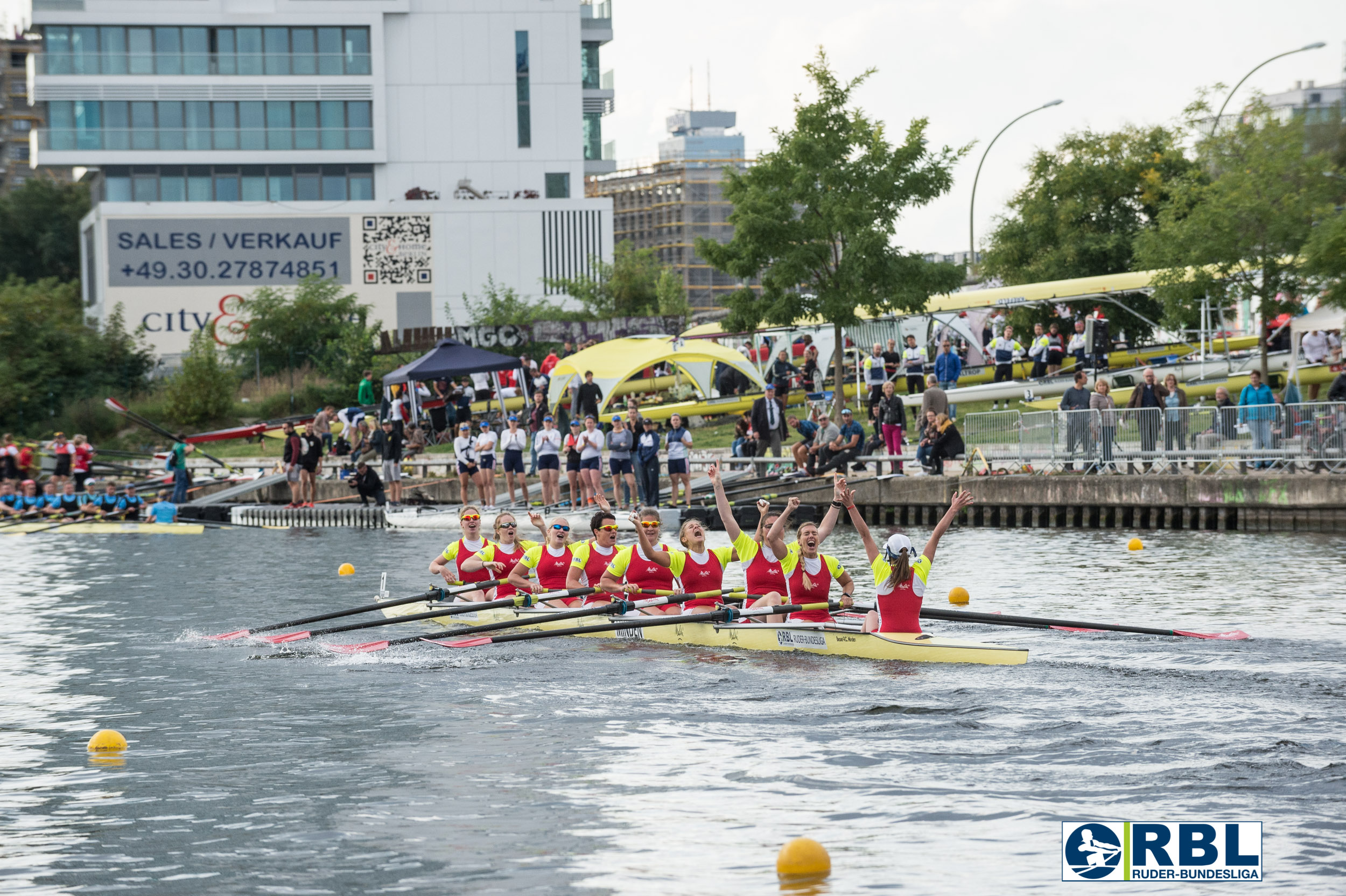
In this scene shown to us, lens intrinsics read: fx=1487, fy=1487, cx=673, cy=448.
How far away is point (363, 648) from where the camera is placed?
1605 centimetres

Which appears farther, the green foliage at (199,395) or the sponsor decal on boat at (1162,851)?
the green foliage at (199,395)

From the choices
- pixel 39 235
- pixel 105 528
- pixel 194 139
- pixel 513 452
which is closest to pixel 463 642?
pixel 513 452

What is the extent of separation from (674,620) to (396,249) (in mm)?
53290

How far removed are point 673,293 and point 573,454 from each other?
186 feet

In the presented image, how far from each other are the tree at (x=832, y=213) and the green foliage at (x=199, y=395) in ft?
72.2

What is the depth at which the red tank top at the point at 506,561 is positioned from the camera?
17344mm

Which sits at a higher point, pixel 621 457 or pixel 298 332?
pixel 298 332

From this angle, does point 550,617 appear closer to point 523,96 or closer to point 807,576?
point 807,576

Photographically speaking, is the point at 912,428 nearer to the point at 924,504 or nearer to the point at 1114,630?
the point at 924,504

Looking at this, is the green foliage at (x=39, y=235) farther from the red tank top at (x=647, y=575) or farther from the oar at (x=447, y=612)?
the red tank top at (x=647, y=575)

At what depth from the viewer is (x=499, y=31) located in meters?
70.2

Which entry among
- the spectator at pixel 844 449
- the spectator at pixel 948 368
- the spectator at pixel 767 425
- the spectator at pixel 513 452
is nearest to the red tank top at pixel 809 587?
the spectator at pixel 844 449

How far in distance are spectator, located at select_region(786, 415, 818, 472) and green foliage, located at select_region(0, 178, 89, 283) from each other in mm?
67921

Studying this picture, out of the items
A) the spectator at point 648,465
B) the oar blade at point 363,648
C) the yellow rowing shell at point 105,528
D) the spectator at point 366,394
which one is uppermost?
the spectator at point 366,394
